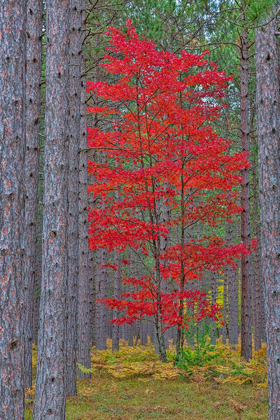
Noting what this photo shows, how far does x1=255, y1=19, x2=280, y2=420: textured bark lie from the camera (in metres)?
6.07

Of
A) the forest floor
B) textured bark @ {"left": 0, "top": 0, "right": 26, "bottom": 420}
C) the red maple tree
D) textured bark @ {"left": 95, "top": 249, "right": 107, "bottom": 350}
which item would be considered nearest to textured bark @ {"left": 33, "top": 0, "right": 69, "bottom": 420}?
the forest floor

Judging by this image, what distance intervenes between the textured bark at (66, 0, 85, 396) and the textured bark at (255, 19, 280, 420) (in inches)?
147

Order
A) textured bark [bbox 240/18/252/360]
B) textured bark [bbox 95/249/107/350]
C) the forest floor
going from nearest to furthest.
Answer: the forest floor → textured bark [bbox 240/18/252/360] → textured bark [bbox 95/249/107/350]

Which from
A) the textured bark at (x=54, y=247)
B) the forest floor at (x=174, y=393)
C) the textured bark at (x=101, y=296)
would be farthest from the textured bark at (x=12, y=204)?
the textured bark at (x=101, y=296)

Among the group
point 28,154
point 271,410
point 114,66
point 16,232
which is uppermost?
point 114,66

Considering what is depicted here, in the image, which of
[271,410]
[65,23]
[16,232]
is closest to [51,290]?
[16,232]

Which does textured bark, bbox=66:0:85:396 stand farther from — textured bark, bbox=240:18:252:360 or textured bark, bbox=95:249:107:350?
textured bark, bbox=95:249:107:350

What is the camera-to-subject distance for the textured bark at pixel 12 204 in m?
Answer: 4.12

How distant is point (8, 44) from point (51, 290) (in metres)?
3.56

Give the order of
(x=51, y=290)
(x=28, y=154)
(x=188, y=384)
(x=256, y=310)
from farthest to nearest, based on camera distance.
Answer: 1. (x=256, y=310)
2. (x=188, y=384)
3. (x=28, y=154)
4. (x=51, y=290)

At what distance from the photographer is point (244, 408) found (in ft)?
27.7

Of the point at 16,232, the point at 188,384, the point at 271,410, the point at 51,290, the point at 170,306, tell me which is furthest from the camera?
the point at 170,306

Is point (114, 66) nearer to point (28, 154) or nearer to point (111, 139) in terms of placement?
point (111, 139)

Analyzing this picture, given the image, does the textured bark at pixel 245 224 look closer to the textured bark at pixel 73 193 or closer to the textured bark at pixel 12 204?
the textured bark at pixel 73 193
